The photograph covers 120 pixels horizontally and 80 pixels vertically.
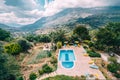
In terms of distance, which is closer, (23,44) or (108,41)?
(108,41)

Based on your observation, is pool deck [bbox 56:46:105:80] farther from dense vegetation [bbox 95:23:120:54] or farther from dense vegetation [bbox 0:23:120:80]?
dense vegetation [bbox 95:23:120:54]

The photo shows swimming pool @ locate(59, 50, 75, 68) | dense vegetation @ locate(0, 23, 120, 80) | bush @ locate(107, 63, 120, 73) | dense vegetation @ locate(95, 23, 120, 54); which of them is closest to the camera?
dense vegetation @ locate(0, 23, 120, 80)

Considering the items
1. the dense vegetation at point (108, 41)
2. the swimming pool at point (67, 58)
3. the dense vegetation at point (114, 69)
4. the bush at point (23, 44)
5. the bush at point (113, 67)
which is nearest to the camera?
the dense vegetation at point (114, 69)

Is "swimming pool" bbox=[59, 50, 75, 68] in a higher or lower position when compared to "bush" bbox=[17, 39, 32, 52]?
lower

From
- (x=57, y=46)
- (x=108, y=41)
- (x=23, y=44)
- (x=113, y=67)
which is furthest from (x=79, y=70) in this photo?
(x=23, y=44)

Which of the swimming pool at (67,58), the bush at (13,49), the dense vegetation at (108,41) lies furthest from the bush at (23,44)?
the dense vegetation at (108,41)

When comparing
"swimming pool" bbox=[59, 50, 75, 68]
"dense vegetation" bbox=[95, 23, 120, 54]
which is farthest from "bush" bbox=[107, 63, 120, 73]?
"dense vegetation" bbox=[95, 23, 120, 54]

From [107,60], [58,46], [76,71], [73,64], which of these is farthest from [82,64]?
[58,46]

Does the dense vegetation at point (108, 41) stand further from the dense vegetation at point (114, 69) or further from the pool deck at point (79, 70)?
the dense vegetation at point (114, 69)

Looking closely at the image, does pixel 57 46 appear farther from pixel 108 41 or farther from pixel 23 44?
pixel 108 41
